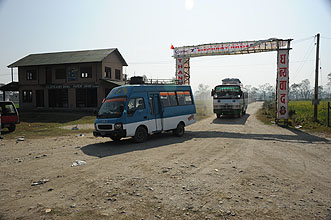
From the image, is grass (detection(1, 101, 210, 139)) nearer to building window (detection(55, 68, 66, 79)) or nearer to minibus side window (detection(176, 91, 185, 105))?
minibus side window (detection(176, 91, 185, 105))

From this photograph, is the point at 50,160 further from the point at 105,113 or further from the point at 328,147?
the point at 328,147

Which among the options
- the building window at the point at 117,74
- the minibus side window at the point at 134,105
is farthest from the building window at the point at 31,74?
the minibus side window at the point at 134,105

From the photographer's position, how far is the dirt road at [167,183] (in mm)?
4492

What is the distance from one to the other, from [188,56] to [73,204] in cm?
1921

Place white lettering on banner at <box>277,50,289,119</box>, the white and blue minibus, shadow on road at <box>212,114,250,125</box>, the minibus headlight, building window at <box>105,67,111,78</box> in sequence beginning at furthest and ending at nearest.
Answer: building window at <box>105,67,111,78</box> → shadow on road at <box>212,114,250,125</box> → white lettering on banner at <box>277,50,289,119</box> → the white and blue minibus → the minibus headlight

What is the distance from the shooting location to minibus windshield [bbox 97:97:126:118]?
35.9 ft

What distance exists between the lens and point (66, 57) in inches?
1331

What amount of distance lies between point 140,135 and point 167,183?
19.2 feet

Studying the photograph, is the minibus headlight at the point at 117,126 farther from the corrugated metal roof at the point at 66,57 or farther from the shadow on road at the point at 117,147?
the corrugated metal roof at the point at 66,57

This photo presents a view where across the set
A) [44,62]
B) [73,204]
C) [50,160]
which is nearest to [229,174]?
[73,204]

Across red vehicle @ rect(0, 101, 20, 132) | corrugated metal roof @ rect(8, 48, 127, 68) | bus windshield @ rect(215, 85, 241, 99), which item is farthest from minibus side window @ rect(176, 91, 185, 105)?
corrugated metal roof @ rect(8, 48, 127, 68)

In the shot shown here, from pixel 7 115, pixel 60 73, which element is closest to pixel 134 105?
pixel 7 115

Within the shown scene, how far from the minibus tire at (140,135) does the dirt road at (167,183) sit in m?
1.08

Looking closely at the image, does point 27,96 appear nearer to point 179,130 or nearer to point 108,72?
point 108,72
